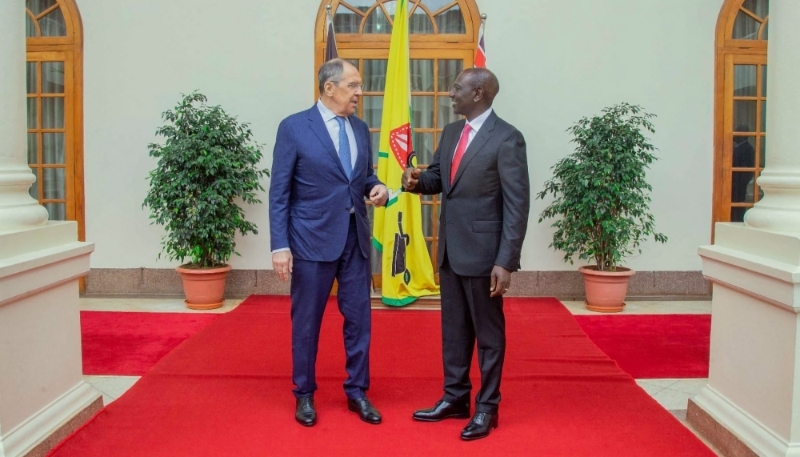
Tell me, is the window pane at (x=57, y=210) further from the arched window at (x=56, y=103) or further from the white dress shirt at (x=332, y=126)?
the white dress shirt at (x=332, y=126)

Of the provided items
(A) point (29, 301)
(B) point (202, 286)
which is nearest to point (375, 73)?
(B) point (202, 286)

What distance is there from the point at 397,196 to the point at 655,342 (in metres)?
2.25

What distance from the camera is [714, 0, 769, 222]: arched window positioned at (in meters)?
5.98

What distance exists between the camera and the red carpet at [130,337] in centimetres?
412

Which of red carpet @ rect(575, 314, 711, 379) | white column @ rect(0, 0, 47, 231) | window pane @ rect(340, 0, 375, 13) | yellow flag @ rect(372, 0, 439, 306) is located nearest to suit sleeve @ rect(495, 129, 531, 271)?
red carpet @ rect(575, 314, 711, 379)

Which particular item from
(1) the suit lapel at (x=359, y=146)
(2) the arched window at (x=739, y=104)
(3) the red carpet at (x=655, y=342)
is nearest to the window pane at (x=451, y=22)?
(2) the arched window at (x=739, y=104)

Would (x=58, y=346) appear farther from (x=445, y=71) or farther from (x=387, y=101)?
(x=445, y=71)

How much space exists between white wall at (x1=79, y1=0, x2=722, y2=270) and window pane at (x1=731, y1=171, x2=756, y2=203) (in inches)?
10.5

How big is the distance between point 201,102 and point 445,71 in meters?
2.16

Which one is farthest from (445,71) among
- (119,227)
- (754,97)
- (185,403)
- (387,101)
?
(185,403)

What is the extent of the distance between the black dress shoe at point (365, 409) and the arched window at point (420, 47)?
118 inches

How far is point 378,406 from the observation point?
329 cm

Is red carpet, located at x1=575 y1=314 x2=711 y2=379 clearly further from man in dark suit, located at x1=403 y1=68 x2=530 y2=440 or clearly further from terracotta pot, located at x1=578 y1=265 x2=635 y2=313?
man in dark suit, located at x1=403 y1=68 x2=530 y2=440

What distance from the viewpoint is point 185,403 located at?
3.33 metres
